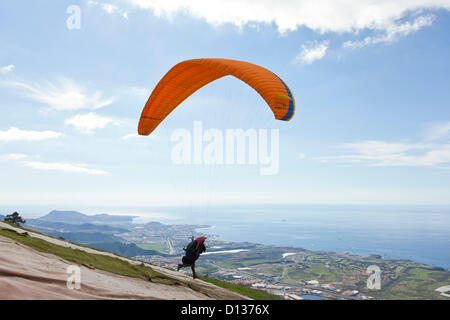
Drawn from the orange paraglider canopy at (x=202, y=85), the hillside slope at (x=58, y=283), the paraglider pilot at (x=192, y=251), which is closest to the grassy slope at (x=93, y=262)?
the hillside slope at (x=58, y=283)

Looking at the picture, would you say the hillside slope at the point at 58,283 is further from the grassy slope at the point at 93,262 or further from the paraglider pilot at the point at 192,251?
the paraglider pilot at the point at 192,251

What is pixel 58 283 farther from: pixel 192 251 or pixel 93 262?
pixel 192 251

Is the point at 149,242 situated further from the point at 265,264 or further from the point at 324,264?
the point at 324,264

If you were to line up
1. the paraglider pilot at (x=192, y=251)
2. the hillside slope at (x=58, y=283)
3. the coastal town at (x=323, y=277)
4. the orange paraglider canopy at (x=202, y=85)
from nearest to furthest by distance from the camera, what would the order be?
the hillside slope at (x=58, y=283) → the orange paraglider canopy at (x=202, y=85) → the paraglider pilot at (x=192, y=251) → the coastal town at (x=323, y=277)

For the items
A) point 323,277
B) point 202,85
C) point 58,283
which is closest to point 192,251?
point 58,283

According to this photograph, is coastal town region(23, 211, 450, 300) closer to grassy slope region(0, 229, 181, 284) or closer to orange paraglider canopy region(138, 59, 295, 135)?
orange paraglider canopy region(138, 59, 295, 135)

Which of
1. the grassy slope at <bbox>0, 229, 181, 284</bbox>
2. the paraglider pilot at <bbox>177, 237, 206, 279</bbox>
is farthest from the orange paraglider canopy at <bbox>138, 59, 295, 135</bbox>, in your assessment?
the grassy slope at <bbox>0, 229, 181, 284</bbox>
